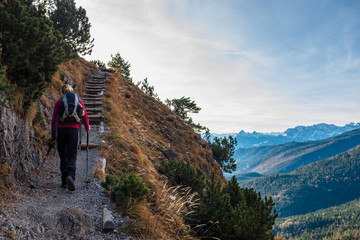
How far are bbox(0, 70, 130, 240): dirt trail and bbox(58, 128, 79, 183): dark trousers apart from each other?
447mm

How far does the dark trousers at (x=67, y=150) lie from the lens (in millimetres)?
5629

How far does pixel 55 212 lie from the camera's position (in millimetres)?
4230

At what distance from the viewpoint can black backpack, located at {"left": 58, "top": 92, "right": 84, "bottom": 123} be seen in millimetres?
5594

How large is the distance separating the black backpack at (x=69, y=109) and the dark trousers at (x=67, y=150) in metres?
0.25

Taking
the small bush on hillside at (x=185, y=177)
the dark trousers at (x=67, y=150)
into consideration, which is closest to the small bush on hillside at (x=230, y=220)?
the small bush on hillside at (x=185, y=177)

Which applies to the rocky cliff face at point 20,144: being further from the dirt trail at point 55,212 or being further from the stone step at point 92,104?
the stone step at point 92,104

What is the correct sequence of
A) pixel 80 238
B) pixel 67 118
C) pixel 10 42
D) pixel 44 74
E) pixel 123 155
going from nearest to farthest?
1. pixel 80 238
2. pixel 10 42
3. pixel 67 118
4. pixel 44 74
5. pixel 123 155

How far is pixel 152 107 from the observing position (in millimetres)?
21734

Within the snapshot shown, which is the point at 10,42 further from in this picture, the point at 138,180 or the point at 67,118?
the point at 138,180

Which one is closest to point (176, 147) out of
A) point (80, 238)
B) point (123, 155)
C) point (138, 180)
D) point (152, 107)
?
point (152, 107)

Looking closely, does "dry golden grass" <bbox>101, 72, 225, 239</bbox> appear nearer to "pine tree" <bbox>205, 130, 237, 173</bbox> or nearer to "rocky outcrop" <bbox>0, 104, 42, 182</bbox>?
"rocky outcrop" <bbox>0, 104, 42, 182</bbox>

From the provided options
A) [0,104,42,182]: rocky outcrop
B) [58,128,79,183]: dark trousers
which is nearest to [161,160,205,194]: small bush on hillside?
[58,128,79,183]: dark trousers

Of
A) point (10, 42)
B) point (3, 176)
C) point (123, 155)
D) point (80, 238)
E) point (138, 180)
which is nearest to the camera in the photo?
point (80, 238)

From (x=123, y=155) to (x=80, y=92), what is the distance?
8.84 metres
